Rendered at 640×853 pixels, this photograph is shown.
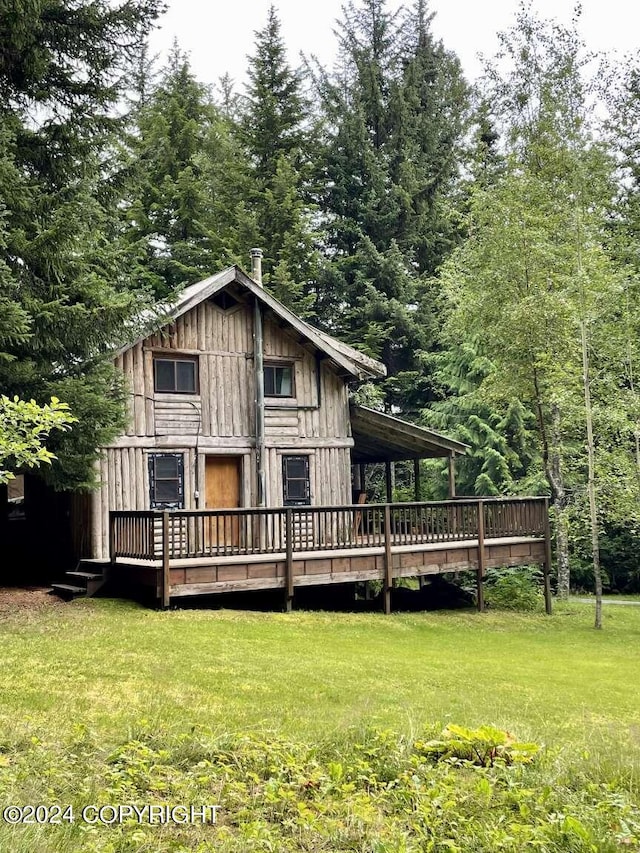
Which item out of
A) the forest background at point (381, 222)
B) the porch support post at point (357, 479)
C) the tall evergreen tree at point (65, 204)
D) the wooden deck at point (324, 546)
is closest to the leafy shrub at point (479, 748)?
the forest background at point (381, 222)

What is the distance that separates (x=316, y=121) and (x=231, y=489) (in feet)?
72.4

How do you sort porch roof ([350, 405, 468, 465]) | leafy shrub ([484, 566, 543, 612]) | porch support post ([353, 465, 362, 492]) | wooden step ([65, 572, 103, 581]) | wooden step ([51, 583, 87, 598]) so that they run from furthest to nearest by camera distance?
1. porch support post ([353, 465, 362, 492])
2. porch roof ([350, 405, 468, 465])
3. leafy shrub ([484, 566, 543, 612])
4. wooden step ([65, 572, 103, 581])
5. wooden step ([51, 583, 87, 598])

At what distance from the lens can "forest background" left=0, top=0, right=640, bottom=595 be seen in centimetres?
1255

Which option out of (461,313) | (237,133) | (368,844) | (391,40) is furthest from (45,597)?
(391,40)

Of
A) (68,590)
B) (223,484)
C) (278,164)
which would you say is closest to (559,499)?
(223,484)

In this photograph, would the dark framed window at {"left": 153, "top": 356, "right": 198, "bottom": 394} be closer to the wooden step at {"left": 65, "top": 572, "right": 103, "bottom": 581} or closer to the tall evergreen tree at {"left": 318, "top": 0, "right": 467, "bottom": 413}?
the wooden step at {"left": 65, "top": 572, "right": 103, "bottom": 581}

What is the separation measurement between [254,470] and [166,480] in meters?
2.26

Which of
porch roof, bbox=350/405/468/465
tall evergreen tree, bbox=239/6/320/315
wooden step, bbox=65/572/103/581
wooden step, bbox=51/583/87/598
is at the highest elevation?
tall evergreen tree, bbox=239/6/320/315

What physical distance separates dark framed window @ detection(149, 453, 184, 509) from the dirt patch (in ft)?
10.1

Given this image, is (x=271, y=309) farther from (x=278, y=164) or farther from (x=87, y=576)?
(x=278, y=164)

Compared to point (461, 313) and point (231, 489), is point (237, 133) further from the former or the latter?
point (231, 489)

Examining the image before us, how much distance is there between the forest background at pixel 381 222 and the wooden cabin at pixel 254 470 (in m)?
2.14

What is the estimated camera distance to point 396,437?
68.6 feet

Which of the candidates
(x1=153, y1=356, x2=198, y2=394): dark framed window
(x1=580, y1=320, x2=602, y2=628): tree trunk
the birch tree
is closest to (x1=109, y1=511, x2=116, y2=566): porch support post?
(x1=153, y1=356, x2=198, y2=394): dark framed window
